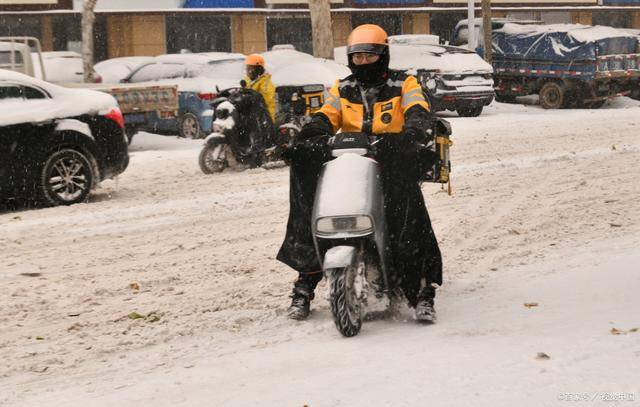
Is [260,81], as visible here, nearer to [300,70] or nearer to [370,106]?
[300,70]

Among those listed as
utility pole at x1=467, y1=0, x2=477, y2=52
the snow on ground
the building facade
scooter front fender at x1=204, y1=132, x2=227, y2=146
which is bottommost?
the snow on ground

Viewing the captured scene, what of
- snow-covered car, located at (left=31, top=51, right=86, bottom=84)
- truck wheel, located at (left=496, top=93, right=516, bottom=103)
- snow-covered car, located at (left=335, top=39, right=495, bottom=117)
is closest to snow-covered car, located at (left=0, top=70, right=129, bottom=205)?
snow-covered car, located at (left=31, top=51, right=86, bottom=84)

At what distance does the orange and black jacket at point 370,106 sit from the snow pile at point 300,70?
12716 millimetres

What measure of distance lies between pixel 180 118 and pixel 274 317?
44.1 feet

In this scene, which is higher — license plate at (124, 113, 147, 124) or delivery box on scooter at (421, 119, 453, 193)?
license plate at (124, 113, 147, 124)

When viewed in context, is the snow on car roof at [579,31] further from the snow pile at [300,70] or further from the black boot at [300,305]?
the black boot at [300,305]

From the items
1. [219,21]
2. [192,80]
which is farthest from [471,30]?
[192,80]

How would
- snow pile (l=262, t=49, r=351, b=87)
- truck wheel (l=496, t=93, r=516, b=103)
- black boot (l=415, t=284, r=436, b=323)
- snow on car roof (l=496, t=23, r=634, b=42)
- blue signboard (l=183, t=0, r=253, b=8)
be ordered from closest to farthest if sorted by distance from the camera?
black boot (l=415, t=284, r=436, b=323) < snow pile (l=262, t=49, r=351, b=87) < snow on car roof (l=496, t=23, r=634, b=42) < truck wheel (l=496, t=93, r=516, b=103) < blue signboard (l=183, t=0, r=253, b=8)

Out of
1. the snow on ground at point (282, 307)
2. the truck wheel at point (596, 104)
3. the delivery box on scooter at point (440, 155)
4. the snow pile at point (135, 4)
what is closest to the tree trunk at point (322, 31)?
the truck wheel at point (596, 104)

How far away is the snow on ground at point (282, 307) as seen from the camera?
4.89m

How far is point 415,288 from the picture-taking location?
6137 mm

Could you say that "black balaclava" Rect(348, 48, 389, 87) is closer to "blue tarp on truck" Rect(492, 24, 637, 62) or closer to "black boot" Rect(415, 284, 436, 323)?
"black boot" Rect(415, 284, 436, 323)

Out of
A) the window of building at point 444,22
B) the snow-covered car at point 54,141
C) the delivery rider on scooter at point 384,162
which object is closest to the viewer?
the delivery rider on scooter at point 384,162

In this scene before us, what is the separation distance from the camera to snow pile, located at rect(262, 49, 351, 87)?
19.5m
